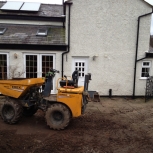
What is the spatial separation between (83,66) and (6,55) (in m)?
4.55

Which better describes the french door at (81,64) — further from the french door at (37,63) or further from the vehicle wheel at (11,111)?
the vehicle wheel at (11,111)

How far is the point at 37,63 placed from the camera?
1002cm

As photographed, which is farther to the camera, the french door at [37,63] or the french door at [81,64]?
the french door at [81,64]

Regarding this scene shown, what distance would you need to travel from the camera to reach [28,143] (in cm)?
467

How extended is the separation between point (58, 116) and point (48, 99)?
65cm

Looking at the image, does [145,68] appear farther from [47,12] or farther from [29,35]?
[47,12]

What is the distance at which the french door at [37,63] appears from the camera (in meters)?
10.0

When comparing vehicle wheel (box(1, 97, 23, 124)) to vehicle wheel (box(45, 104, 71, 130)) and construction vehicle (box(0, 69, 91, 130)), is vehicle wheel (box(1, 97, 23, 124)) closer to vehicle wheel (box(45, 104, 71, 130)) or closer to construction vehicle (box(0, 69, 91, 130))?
construction vehicle (box(0, 69, 91, 130))

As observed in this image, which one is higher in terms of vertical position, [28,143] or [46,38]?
[46,38]

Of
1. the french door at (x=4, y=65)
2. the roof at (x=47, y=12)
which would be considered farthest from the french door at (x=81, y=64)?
the roof at (x=47, y=12)

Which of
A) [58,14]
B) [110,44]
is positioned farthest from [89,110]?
[58,14]

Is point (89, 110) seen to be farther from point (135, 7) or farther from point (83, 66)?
point (135, 7)

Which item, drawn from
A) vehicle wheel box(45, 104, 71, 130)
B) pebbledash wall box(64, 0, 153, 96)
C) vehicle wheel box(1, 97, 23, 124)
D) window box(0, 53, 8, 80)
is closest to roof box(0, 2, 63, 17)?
pebbledash wall box(64, 0, 153, 96)

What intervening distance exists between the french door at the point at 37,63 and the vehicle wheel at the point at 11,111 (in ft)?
13.8
